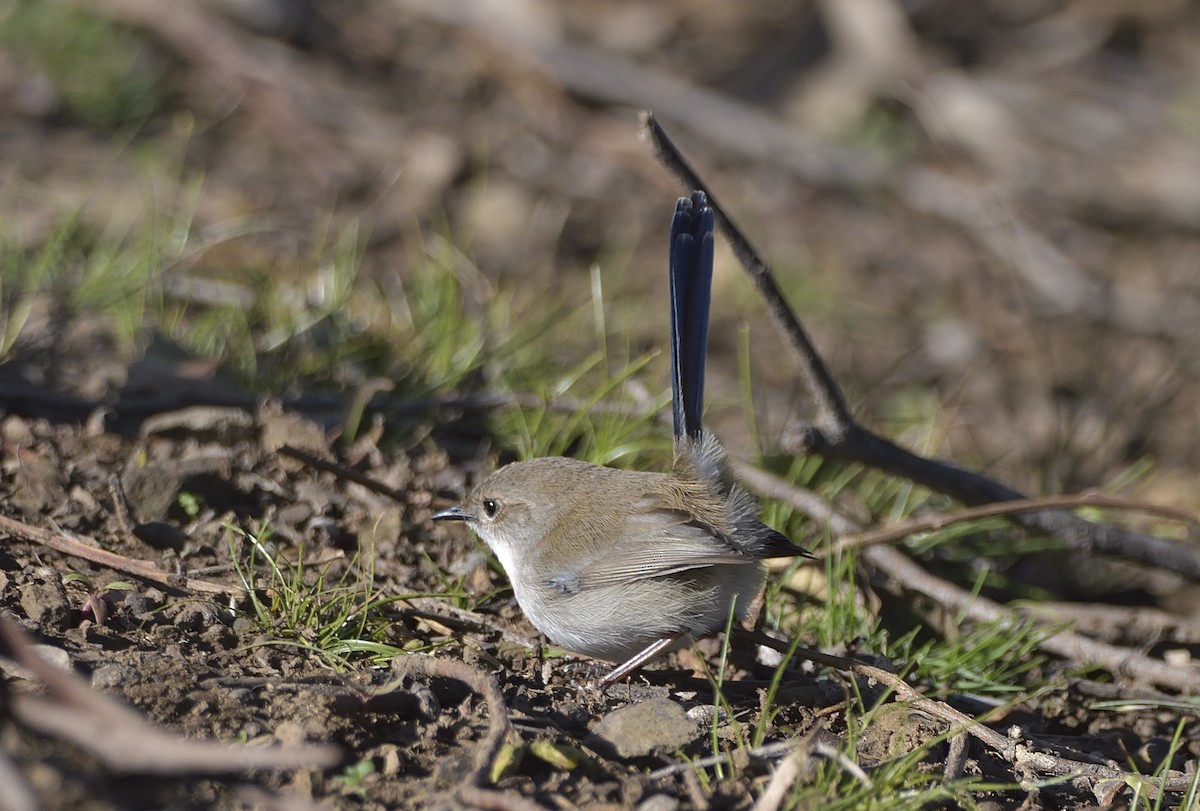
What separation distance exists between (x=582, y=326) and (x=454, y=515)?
2211 mm

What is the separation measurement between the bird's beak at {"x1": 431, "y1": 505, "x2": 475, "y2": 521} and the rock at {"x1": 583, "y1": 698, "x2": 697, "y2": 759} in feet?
3.18

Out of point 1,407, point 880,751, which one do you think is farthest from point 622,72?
point 880,751

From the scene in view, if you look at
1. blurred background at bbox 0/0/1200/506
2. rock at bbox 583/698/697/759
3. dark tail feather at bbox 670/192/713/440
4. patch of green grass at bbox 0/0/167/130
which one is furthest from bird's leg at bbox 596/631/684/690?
patch of green grass at bbox 0/0/167/130

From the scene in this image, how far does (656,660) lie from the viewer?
3.68 meters

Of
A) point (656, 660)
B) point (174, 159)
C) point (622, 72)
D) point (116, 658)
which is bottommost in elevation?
point (656, 660)

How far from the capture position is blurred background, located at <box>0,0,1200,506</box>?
16.6 feet

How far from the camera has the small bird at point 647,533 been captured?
3.32 m

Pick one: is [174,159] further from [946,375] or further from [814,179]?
[946,375]

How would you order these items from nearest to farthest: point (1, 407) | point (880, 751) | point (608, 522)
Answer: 1. point (880, 751)
2. point (608, 522)
3. point (1, 407)

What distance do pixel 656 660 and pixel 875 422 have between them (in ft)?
6.40

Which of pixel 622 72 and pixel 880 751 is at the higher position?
pixel 622 72

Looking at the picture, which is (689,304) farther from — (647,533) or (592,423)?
(592,423)

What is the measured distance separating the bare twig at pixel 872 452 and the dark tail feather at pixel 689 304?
0.12 meters

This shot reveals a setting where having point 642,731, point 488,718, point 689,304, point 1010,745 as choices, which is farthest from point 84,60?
point 1010,745
